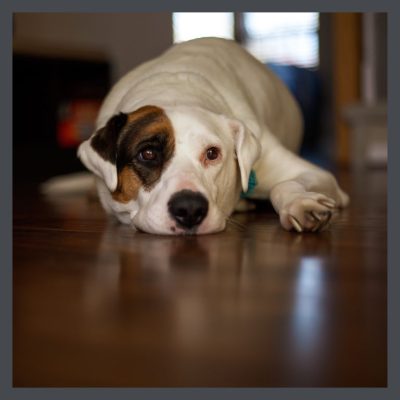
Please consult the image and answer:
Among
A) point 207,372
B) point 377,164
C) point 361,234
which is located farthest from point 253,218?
point 377,164

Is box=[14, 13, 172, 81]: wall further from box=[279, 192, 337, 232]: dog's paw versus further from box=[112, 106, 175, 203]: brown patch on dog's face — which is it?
box=[279, 192, 337, 232]: dog's paw

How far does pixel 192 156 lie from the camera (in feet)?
6.02

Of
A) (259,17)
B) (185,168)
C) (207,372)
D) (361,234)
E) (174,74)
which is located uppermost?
(259,17)

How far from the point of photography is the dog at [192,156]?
177cm

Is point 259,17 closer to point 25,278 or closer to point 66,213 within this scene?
point 66,213

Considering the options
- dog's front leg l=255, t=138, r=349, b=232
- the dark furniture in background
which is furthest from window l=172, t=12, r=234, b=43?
dog's front leg l=255, t=138, r=349, b=232

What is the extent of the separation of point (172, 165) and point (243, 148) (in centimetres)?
33

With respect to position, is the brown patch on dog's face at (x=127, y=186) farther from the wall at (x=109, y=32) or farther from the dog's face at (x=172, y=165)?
the wall at (x=109, y=32)

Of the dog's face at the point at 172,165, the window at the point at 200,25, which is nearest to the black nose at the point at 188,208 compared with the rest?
the dog's face at the point at 172,165

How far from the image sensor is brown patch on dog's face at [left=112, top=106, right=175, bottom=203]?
183 cm

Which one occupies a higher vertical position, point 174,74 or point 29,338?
point 174,74

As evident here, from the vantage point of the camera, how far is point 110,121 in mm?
1991

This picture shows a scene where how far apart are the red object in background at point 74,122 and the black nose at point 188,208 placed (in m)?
5.47

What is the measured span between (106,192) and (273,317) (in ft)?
3.92
